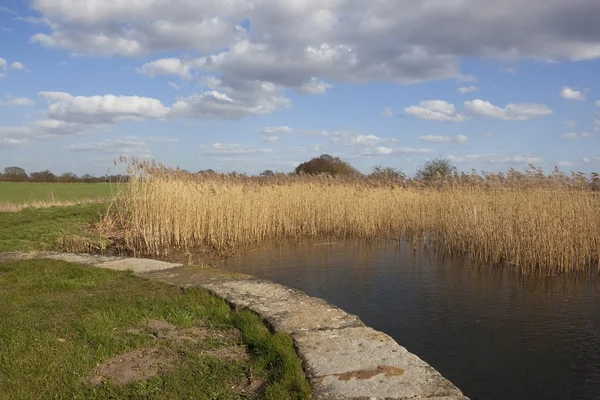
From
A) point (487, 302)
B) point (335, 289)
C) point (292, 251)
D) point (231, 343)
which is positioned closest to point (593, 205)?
point (487, 302)

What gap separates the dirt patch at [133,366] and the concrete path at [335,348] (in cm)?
90

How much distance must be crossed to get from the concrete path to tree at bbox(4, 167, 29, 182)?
43910 mm

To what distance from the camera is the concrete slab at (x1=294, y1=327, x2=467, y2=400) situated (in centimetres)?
258

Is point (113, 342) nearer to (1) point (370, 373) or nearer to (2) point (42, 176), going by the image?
(1) point (370, 373)

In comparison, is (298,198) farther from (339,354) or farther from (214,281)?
(339,354)

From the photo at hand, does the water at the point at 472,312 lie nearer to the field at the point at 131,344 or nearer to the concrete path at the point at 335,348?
the concrete path at the point at 335,348

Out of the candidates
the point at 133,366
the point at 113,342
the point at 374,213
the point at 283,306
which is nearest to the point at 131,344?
the point at 113,342

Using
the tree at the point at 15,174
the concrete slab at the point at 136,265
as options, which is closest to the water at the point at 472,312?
the concrete slab at the point at 136,265

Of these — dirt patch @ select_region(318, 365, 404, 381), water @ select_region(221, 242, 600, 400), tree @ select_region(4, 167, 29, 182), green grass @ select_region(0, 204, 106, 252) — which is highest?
tree @ select_region(4, 167, 29, 182)

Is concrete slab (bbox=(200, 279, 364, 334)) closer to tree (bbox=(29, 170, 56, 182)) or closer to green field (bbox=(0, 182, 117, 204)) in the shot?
green field (bbox=(0, 182, 117, 204))

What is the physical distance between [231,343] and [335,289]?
3030mm

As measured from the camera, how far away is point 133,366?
9.94 feet

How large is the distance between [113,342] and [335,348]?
64.3 inches

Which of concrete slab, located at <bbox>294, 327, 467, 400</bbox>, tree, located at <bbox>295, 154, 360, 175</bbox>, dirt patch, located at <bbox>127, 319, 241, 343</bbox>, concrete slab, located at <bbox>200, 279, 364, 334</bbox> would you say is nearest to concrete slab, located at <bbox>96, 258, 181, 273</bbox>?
concrete slab, located at <bbox>200, 279, 364, 334</bbox>
